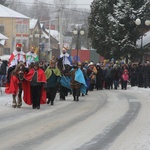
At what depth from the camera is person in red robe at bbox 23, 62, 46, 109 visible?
18406mm

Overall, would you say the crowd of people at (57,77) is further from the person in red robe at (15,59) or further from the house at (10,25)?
the house at (10,25)

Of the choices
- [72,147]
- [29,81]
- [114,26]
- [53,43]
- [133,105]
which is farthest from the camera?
[53,43]

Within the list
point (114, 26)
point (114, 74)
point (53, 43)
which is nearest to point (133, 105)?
point (114, 74)

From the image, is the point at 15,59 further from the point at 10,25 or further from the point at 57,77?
the point at 10,25

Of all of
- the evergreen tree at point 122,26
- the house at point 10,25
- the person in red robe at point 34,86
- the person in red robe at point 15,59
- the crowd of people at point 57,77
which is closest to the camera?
the person in red robe at point 34,86

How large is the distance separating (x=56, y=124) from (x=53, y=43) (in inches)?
4128

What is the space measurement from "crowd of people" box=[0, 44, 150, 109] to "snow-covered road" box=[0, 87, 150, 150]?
653 mm

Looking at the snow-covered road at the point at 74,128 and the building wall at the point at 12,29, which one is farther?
the building wall at the point at 12,29

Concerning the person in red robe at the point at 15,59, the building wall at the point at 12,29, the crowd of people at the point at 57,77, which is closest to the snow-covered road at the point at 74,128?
the crowd of people at the point at 57,77

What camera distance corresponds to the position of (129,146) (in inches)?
414

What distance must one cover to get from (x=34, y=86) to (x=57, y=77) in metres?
2.36

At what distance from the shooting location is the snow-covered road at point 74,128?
10.6m

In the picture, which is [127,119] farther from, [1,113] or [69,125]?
[1,113]

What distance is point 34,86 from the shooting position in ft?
60.6
